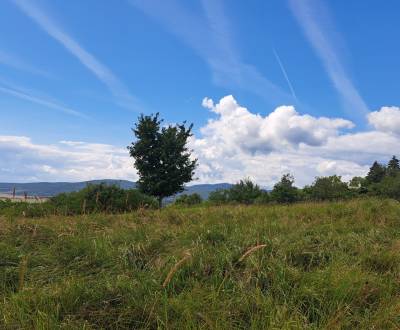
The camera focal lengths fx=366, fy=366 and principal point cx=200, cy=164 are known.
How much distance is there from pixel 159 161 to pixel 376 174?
2322 inches

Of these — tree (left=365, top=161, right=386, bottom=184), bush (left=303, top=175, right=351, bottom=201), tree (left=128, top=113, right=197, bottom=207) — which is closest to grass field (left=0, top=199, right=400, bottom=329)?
tree (left=128, top=113, right=197, bottom=207)

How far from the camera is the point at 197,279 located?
392cm

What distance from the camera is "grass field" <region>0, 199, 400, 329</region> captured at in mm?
3145

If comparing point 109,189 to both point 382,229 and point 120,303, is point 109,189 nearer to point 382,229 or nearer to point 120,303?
point 382,229

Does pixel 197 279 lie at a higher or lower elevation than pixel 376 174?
lower

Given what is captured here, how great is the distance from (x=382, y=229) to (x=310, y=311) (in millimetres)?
4058

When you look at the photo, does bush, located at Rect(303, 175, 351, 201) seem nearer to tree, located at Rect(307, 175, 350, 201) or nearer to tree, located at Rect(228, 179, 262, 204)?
tree, located at Rect(307, 175, 350, 201)

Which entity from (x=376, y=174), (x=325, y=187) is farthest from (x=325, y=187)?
(x=376, y=174)

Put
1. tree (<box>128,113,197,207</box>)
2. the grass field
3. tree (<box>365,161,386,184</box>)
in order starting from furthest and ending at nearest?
1. tree (<box>365,161,386,184</box>)
2. tree (<box>128,113,197,207</box>)
3. the grass field

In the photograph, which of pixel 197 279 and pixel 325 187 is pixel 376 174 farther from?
pixel 197 279

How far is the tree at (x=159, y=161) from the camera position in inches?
1308

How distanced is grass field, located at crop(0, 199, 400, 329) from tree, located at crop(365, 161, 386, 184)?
76492mm

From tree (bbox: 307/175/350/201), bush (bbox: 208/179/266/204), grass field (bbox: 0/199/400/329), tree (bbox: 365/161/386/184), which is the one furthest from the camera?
tree (bbox: 365/161/386/184)

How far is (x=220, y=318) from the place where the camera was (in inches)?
121
